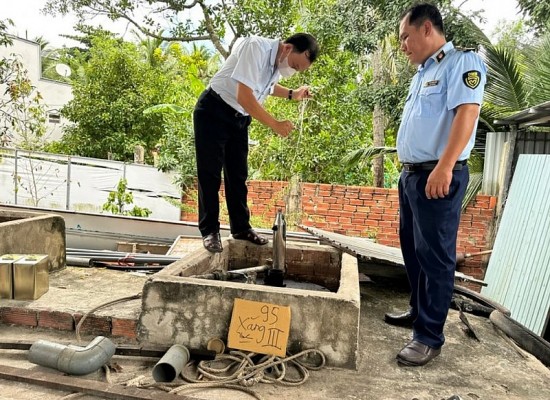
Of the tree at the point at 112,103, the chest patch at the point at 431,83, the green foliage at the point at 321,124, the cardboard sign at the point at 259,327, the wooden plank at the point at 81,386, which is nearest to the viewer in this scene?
the wooden plank at the point at 81,386

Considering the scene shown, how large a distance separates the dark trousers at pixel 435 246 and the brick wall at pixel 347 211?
5587 mm

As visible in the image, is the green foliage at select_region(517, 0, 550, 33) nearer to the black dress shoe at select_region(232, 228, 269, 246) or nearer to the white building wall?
the black dress shoe at select_region(232, 228, 269, 246)

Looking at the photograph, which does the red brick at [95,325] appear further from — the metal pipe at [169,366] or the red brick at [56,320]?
the metal pipe at [169,366]

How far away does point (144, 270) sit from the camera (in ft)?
12.3

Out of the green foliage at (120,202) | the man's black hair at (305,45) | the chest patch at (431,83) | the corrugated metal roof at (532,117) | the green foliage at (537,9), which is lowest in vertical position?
the green foliage at (120,202)

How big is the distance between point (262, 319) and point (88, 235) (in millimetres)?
4441

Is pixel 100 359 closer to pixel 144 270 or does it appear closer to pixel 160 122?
pixel 144 270

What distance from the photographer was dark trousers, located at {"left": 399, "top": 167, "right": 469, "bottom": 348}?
2.17m

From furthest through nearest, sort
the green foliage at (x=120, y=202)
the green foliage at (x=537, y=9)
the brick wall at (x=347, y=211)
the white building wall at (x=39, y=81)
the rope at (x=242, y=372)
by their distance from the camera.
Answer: the white building wall at (x=39, y=81)
the green foliage at (x=120, y=202)
the brick wall at (x=347, y=211)
the green foliage at (x=537, y=9)
the rope at (x=242, y=372)

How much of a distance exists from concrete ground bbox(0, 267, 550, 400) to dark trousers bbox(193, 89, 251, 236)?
2.55ft

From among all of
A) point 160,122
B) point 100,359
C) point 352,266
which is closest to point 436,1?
point 352,266

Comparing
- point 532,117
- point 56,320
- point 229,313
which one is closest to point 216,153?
point 229,313

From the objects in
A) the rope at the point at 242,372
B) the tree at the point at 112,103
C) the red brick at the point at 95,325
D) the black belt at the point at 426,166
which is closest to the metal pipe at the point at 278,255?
the rope at the point at 242,372

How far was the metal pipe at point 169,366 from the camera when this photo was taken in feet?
6.16
